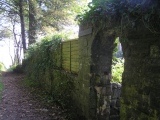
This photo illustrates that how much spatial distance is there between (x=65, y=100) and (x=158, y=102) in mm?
3834

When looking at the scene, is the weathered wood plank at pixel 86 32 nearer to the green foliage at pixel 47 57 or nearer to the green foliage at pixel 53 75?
the green foliage at pixel 53 75

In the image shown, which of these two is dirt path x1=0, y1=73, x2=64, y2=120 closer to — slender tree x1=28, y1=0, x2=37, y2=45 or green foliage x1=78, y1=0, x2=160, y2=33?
green foliage x1=78, y1=0, x2=160, y2=33

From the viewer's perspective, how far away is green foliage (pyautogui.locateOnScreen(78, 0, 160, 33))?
2041 millimetres

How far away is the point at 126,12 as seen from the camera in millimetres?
2393

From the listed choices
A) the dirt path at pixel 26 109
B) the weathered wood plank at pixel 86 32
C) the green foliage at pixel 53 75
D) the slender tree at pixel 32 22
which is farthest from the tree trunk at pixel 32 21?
the weathered wood plank at pixel 86 32

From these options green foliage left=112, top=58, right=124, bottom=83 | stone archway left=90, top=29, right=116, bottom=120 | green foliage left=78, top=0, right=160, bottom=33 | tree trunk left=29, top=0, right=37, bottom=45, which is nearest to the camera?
green foliage left=78, top=0, right=160, bottom=33

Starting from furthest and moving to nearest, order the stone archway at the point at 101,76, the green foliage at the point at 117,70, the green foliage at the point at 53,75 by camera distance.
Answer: the green foliage at the point at 53,75
the green foliage at the point at 117,70
the stone archway at the point at 101,76

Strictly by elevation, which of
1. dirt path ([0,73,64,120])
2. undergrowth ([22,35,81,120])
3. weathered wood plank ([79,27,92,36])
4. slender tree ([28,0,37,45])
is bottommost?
dirt path ([0,73,64,120])

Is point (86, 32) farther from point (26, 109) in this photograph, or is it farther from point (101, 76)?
point (26, 109)

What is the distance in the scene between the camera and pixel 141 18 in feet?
7.27

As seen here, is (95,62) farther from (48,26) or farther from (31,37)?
(31,37)

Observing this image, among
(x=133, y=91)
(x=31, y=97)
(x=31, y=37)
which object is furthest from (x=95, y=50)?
(x=31, y=37)

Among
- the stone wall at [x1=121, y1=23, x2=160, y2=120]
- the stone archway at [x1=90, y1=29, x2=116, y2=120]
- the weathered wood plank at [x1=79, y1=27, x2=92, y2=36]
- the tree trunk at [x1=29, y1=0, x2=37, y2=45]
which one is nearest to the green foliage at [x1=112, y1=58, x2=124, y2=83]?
the stone archway at [x1=90, y1=29, x2=116, y2=120]

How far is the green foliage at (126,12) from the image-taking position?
2041 mm
